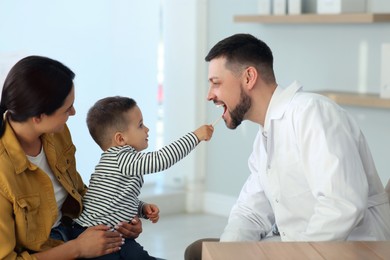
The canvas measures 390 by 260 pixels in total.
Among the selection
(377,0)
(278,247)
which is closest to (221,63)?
(278,247)

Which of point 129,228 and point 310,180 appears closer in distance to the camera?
point 310,180

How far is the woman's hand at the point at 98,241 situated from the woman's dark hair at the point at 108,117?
323 millimetres

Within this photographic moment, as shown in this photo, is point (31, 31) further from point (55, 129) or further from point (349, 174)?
point (349, 174)

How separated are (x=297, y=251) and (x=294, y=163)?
2.08ft

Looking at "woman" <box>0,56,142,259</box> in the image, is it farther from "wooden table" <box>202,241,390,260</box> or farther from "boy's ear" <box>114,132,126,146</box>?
"wooden table" <box>202,241,390,260</box>

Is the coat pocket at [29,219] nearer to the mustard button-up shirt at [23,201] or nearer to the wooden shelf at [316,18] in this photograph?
the mustard button-up shirt at [23,201]

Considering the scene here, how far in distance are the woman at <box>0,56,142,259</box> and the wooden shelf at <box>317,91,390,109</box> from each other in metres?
Answer: 2.09

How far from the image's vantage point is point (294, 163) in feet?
8.43

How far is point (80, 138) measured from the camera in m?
4.62

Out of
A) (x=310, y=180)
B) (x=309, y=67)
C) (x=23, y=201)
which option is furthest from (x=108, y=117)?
(x=309, y=67)

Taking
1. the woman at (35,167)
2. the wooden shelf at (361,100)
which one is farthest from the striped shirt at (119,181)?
the wooden shelf at (361,100)

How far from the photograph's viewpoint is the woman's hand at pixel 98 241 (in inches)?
94.1

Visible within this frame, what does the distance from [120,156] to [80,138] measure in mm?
2043

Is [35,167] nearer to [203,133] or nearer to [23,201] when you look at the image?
[23,201]
